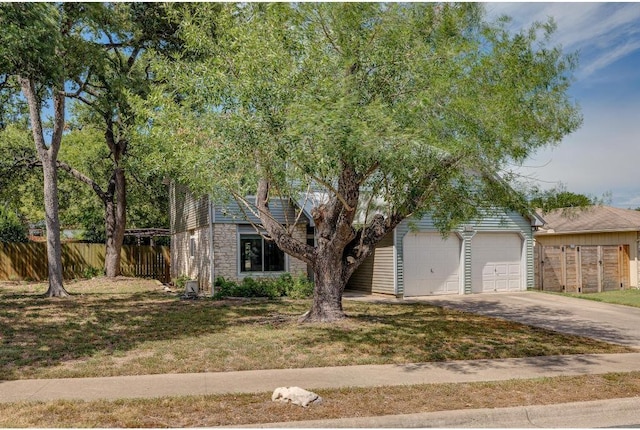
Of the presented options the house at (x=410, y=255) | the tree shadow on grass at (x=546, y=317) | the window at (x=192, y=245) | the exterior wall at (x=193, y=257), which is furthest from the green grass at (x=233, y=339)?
the window at (x=192, y=245)

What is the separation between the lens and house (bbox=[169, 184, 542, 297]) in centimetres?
1927

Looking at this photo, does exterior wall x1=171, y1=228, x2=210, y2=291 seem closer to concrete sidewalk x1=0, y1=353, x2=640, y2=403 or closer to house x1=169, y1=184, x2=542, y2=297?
house x1=169, y1=184, x2=542, y2=297

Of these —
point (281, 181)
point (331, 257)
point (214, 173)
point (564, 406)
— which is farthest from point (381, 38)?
point (564, 406)

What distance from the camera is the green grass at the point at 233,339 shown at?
8.91 m

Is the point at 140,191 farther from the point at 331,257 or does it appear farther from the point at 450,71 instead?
the point at 450,71

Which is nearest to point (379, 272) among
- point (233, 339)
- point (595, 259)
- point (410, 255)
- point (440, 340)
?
point (410, 255)

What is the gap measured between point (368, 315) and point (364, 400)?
7381mm

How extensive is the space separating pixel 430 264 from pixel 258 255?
607 cm

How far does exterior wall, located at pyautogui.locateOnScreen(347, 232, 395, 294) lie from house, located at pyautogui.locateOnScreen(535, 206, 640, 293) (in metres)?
6.08

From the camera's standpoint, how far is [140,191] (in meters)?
28.7

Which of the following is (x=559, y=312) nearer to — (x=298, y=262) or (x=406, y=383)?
(x=298, y=262)

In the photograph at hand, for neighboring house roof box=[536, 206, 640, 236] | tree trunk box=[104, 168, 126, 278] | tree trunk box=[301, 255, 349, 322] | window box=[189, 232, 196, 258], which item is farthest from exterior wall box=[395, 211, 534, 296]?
tree trunk box=[104, 168, 126, 278]

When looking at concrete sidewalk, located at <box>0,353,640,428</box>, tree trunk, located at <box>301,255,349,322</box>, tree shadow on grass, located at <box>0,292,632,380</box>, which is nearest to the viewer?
concrete sidewalk, located at <box>0,353,640,428</box>

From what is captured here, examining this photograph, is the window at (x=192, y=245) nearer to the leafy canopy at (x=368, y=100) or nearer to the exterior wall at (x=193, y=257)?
the exterior wall at (x=193, y=257)
